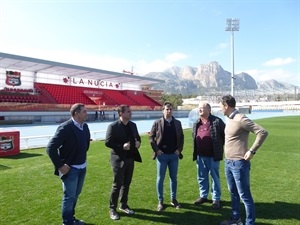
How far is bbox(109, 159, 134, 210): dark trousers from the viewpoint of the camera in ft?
15.3

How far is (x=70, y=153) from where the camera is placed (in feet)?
13.0

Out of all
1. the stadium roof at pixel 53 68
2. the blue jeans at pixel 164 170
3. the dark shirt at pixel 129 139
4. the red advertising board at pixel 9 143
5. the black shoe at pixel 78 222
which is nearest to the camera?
the black shoe at pixel 78 222

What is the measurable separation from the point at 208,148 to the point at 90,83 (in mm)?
41079

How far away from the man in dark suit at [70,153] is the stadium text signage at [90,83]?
3863 cm

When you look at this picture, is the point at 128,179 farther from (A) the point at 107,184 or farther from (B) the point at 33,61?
(B) the point at 33,61

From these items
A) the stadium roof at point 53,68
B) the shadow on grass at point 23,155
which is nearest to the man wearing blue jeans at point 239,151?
the shadow on grass at point 23,155

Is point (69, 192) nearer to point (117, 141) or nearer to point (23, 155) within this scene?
point (117, 141)

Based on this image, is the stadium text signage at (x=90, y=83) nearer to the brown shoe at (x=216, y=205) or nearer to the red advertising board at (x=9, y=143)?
the red advertising board at (x=9, y=143)

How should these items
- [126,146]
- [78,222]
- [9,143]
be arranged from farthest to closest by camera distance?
[9,143] < [126,146] < [78,222]

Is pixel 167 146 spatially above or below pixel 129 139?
below

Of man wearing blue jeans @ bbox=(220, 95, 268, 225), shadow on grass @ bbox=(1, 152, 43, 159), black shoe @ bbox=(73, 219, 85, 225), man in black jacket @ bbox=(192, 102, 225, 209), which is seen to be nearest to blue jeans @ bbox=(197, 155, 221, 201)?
man in black jacket @ bbox=(192, 102, 225, 209)

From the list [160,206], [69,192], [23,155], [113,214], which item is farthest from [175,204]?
[23,155]

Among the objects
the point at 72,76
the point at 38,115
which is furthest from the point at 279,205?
the point at 72,76

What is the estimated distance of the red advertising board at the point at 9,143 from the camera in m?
10.0
